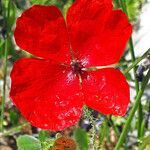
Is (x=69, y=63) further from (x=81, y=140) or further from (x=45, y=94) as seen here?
(x=81, y=140)

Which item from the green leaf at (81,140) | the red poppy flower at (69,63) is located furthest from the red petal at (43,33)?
the green leaf at (81,140)

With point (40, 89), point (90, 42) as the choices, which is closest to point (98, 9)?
point (90, 42)

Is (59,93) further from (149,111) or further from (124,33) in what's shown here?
(149,111)

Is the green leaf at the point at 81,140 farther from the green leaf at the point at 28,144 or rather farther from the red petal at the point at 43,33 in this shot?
the red petal at the point at 43,33

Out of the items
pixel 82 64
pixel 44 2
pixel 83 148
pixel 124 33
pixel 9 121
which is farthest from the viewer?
pixel 9 121

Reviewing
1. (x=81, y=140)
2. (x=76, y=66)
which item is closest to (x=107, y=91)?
(x=76, y=66)

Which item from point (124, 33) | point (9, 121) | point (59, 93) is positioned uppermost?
point (124, 33)

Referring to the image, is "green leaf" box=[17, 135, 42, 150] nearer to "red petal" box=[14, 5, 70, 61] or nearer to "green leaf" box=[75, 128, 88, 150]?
"green leaf" box=[75, 128, 88, 150]
